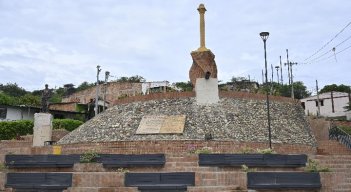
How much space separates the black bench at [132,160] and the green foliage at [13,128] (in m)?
16.6

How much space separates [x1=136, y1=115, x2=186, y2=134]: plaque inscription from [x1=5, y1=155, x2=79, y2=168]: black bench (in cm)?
814

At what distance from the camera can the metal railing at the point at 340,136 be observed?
1894 cm

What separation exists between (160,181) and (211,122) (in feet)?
35.9

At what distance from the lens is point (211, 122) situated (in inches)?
797

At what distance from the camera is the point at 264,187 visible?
9.66 meters

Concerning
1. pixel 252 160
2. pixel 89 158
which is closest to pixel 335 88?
pixel 252 160

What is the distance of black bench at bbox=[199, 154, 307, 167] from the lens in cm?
1095

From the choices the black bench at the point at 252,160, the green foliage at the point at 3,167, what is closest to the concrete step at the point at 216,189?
the black bench at the point at 252,160

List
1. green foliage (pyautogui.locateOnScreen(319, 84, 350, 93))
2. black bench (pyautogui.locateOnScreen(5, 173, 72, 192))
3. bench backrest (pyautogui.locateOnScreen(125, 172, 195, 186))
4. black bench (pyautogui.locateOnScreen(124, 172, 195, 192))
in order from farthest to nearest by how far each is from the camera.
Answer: green foliage (pyautogui.locateOnScreen(319, 84, 350, 93)) < black bench (pyautogui.locateOnScreen(5, 173, 72, 192)) < bench backrest (pyautogui.locateOnScreen(125, 172, 195, 186)) < black bench (pyautogui.locateOnScreen(124, 172, 195, 192))

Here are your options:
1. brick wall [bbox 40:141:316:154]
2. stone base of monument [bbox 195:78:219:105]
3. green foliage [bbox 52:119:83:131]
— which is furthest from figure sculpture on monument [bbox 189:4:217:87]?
green foliage [bbox 52:119:83:131]

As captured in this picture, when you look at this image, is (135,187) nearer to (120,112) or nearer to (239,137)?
(239,137)

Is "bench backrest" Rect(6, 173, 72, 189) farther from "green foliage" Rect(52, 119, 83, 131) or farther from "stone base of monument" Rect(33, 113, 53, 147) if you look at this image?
"green foliage" Rect(52, 119, 83, 131)

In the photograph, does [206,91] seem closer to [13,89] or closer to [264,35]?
[264,35]

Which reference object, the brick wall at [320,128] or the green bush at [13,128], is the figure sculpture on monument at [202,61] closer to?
the brick wall at [320,128]
